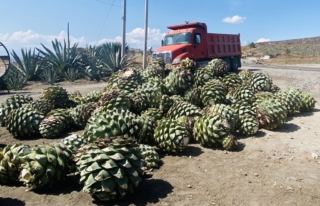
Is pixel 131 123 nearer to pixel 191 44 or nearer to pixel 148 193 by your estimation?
pixel 148 193

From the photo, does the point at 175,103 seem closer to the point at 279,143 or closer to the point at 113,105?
Result: the point at 113,105

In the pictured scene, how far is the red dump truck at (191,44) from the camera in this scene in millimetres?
15680

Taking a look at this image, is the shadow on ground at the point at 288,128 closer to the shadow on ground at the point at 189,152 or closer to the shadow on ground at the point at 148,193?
the shadow on ground at the point at 189,152

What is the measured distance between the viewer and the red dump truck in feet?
51.4

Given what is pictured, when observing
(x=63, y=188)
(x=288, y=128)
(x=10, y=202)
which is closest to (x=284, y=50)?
(x=288, y=128)

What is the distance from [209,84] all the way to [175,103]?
84 cm

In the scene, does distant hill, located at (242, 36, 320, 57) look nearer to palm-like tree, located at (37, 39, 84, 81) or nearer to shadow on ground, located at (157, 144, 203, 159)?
palm-like tree, located at (37, 39, 84, 81)

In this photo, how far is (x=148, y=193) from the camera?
9.28ft

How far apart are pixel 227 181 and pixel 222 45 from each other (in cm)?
1717

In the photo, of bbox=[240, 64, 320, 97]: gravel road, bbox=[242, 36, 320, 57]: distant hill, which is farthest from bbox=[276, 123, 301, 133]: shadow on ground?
bbox=[242, 36, 320, 57]: distant hill

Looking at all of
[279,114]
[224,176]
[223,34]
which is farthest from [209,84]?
[223,34]

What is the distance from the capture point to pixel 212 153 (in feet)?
12.8

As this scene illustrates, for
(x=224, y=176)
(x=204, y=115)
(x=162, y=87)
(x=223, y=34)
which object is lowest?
(x=224, y=176)

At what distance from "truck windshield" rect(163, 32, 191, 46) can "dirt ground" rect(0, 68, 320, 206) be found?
499 inches
